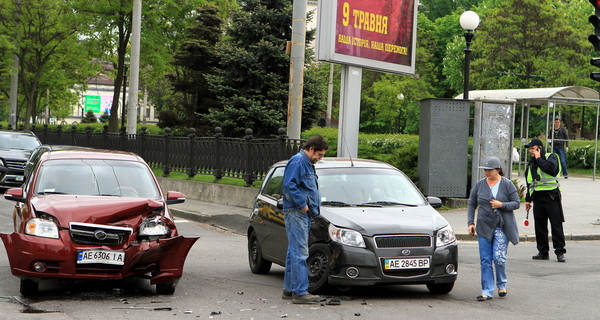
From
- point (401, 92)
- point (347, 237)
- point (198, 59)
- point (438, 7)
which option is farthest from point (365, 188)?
point (438, 7)

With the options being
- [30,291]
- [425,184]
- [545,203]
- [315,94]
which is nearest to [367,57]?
[425,184]

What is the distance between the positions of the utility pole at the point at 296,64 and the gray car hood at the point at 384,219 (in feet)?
31.8

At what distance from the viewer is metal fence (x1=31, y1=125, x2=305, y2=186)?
20828mm

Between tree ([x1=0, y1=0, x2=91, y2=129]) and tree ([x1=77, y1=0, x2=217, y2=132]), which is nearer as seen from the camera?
tree ([x1=77, y1=0, x2=217, y2=132])

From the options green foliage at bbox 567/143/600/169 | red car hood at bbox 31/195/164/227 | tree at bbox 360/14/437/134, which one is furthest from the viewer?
tree at bbox 360/14/437/134

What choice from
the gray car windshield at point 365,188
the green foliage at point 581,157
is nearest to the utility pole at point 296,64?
the gray car windshield at point 365,188

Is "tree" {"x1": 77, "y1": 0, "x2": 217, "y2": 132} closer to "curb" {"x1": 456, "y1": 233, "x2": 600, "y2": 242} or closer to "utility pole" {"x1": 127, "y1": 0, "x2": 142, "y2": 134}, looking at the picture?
"utility pole" {"x1": 127, "y1": 0, "x2": 142, "y2": 134}

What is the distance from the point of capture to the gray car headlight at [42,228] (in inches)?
349

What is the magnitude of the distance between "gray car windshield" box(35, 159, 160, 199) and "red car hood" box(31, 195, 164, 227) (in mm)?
403

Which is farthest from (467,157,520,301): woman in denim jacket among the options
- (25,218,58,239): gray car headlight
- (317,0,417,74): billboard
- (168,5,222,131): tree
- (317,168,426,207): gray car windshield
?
(168,5,222,131): tree

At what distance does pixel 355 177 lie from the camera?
10.6 metres

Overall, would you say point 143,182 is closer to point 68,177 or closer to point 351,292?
point 68,177

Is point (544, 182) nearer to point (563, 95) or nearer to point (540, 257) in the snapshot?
point (540, 257)

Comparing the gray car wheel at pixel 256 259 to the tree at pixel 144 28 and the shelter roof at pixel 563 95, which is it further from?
the tree at pixel 144 28
